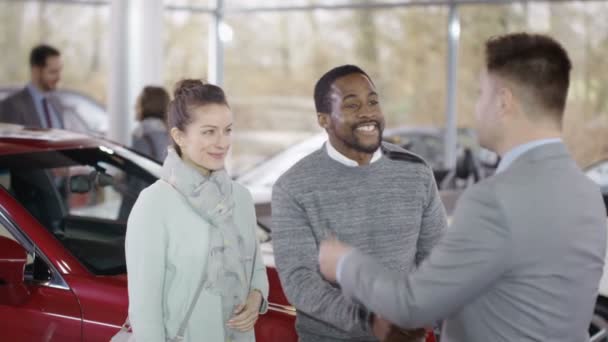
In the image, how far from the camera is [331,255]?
221 cm

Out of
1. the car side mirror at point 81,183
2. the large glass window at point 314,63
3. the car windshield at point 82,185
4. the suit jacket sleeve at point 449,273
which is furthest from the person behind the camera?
the large glass window at point 314,63

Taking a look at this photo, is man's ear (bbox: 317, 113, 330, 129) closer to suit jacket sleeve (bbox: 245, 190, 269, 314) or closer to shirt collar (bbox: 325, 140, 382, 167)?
shirt collar (bbox: 325, 140, 382, 167)

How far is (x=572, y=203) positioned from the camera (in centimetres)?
210

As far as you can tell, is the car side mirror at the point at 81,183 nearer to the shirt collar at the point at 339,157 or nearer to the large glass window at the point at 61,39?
the shirt collar at the point at 339,157

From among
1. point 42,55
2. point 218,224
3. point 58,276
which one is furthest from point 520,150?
point 42,55

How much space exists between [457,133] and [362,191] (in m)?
9.12

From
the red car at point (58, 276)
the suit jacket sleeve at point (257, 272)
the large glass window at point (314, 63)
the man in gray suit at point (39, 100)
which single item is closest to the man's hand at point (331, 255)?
the suit jacket sleeve at point (257, 272)

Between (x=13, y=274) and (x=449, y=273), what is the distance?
213cm

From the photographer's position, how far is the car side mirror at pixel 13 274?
360 centimetres

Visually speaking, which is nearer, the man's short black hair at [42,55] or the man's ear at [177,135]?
the man's ear at [177,135]

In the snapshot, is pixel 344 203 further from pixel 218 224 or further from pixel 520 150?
pixel 520 150

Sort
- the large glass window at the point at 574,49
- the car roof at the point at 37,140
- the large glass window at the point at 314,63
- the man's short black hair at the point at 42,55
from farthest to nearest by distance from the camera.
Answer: the large glass window at the point at 314,63
the large glass window at the point at 574,49
the man's short black hair at the point at 42,55
the car roof at the point at 37,140

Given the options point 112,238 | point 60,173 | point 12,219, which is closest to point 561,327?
point 12,219

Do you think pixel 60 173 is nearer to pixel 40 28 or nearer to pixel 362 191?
pixel 362 191
